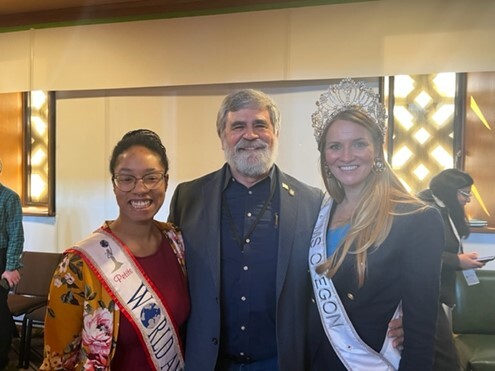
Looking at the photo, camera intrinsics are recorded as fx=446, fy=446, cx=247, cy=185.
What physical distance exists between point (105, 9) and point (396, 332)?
270cm

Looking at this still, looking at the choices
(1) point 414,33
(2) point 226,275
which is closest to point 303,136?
(1) point 414,33

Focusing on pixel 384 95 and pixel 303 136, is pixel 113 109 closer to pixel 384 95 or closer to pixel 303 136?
pixel 303 136

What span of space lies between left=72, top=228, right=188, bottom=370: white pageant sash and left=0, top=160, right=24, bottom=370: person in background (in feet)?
5.71

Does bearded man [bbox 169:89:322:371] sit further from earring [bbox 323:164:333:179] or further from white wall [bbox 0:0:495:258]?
white wall [bbox 0:0:495:258]

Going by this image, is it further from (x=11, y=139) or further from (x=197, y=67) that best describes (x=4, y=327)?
(x=197, y=67)

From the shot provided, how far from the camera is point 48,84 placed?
3.08 metres

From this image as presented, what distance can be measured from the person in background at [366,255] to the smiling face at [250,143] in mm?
183

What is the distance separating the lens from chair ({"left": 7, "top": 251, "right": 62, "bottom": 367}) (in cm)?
266

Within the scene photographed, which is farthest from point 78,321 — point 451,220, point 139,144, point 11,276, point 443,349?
point 451,220

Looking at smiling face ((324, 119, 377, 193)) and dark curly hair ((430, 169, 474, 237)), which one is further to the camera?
dark curly hair ((430, 169, 474, 237))

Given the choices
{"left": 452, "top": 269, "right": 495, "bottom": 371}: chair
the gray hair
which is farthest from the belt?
{"left": 452, "top": 269, "right": 495, "bottom": 371}: chair

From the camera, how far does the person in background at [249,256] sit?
4.15 feet

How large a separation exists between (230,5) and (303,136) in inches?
35.8

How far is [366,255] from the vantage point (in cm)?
109
